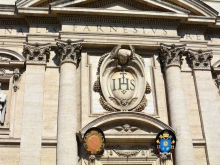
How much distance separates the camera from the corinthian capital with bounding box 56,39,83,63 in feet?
51.8

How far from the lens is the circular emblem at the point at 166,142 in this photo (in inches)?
567

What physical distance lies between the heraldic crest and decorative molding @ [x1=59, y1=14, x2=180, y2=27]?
156cm

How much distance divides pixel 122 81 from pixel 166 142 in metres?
3.39

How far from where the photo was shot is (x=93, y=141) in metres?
14.0

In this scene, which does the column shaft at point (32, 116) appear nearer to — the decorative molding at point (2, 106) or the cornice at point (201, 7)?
the decorative molding at point (2, 106)

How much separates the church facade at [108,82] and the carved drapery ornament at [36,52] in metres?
0.04

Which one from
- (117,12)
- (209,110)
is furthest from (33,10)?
(209,110)

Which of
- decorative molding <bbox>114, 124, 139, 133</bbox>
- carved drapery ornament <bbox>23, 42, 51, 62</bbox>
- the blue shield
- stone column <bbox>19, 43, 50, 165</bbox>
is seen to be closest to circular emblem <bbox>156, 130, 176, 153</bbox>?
the blue shield

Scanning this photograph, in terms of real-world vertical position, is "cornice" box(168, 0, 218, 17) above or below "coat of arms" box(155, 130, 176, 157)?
above

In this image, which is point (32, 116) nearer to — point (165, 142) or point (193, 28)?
point (165, 142)

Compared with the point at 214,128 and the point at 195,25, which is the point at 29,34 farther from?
the point at 214,128

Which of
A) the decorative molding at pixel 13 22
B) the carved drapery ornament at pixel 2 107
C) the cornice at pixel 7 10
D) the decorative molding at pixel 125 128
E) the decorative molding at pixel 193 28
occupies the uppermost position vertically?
the cornice at pixel 7 10

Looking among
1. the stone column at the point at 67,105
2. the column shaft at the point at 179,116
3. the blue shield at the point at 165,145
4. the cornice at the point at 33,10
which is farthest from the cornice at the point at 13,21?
the blue shield at the point at 165,145

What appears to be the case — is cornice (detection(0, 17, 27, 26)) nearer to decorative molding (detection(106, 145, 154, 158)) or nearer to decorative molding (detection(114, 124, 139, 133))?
decorative molding (detection(114, 124, 139, 133))
